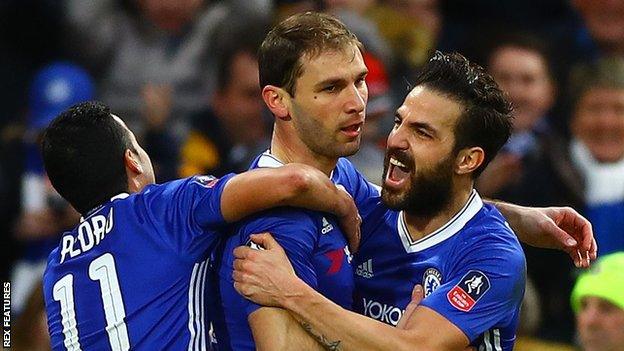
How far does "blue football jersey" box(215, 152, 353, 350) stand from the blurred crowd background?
325 cm

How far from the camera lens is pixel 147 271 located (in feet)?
18.2

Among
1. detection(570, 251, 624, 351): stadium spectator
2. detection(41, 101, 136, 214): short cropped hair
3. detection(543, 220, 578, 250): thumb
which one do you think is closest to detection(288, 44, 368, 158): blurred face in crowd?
detection(41, 101, 136, 214): short cropped hair

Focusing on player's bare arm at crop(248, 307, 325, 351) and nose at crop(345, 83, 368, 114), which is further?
nose at crop(345, 83, 368, 114)

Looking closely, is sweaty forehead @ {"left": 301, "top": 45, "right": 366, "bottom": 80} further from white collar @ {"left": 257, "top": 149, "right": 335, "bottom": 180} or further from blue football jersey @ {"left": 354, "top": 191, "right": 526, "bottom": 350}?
blue football jersey @ {"left": 354, "top": 191, "right": 526, "bottom": 350}

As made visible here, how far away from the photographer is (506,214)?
643 centimetres

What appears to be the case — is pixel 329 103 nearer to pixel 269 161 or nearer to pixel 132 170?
pixel 269 161

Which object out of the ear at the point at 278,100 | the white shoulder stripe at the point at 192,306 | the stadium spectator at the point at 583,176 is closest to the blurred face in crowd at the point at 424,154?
the ear at the point at 278,100

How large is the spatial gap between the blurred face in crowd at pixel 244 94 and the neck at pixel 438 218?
4.01m

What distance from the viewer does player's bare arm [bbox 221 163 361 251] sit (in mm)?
5309

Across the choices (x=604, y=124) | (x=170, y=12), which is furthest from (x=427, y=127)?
(x=170, y=12)

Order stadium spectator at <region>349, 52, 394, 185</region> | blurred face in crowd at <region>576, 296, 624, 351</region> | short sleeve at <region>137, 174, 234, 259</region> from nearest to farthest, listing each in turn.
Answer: short sleeve at <region>137, 174, 234, 259</region>, blurred face in crowd at <region>576, 296, 624, 351</region>, stadium spectator at <region>349, 52, 394, 185</region>

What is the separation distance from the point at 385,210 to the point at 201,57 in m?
4.54

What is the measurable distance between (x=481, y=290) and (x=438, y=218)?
47 centimetres

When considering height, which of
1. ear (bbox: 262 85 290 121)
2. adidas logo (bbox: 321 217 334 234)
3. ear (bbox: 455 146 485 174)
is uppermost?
ear (bbox: 262 85 290 121)
